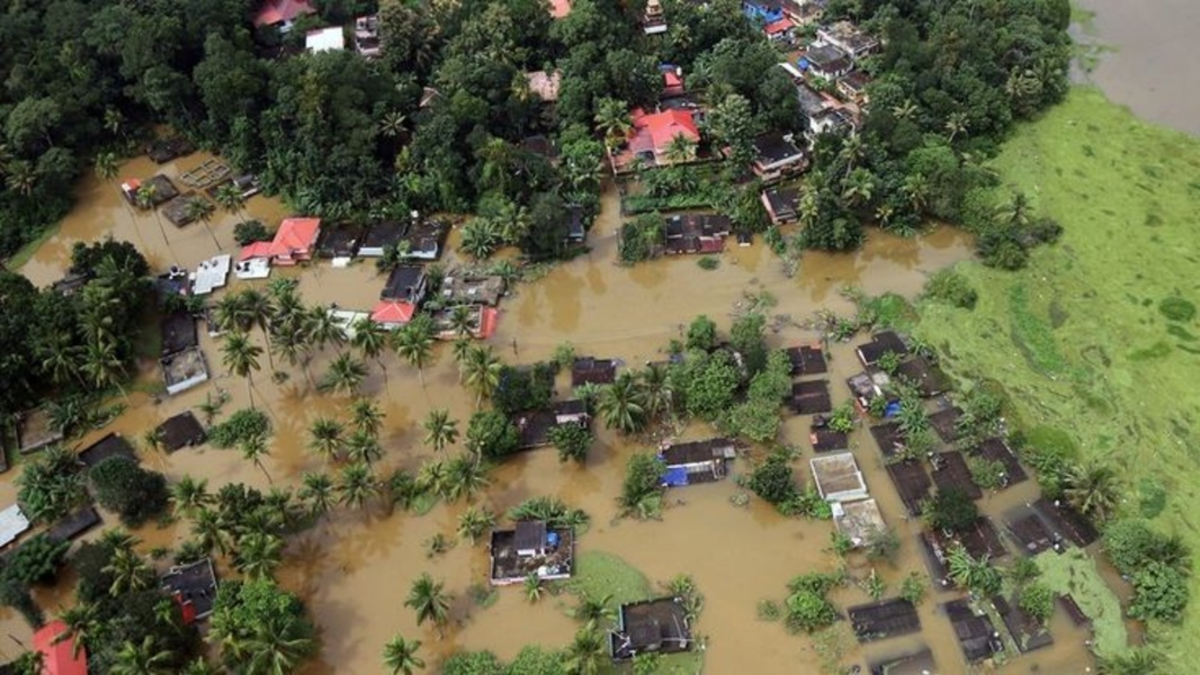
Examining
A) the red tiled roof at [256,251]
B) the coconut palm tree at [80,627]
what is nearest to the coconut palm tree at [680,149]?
the red tiled roof at [256,251]

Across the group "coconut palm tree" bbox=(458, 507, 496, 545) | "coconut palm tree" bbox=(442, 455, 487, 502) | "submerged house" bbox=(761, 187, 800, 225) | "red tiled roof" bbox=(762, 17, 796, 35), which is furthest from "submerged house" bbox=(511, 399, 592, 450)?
"red tiled roof" bbox=(762, 17, 796, 35)

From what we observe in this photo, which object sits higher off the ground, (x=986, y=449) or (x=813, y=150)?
(x=813, y=150)

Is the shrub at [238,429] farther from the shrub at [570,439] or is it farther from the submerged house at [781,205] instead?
the submerged house at [781,205]

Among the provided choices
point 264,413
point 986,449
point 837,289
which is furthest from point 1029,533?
point 264,413

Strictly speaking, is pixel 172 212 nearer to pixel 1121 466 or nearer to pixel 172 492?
pixel 172 492

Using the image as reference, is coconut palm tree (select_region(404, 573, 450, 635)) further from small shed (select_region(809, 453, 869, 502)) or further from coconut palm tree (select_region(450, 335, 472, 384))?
small shed (select_region(809, 453, 869, 502))

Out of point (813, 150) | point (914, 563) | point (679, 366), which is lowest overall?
point (914, 563)
